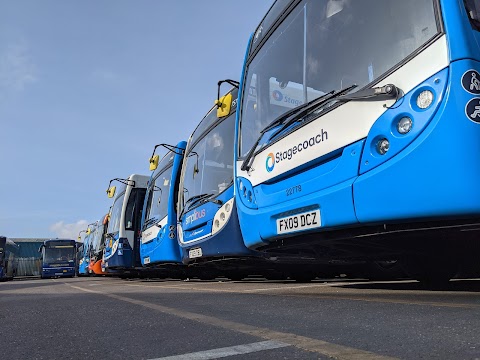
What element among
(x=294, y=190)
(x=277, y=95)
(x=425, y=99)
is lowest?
(x=294, y=190)

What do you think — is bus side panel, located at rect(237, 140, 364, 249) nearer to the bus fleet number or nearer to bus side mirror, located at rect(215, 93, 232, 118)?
the bus fleet number

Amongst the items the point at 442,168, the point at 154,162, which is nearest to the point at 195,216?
the point at 154,162

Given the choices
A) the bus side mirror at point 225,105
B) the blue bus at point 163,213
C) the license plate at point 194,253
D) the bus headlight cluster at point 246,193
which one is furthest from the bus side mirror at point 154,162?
the bus headlight cluster at point 246,193

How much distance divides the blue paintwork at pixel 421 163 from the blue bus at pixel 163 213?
17.5 feet

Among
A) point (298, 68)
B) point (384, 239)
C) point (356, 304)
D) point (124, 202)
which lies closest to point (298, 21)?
point (298, 68)

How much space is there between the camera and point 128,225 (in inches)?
507

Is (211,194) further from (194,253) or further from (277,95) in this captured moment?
(277,95)

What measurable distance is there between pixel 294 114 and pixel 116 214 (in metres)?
10.6

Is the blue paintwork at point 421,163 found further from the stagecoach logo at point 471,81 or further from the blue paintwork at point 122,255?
the blue paintwork at point 122,255

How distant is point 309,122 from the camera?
12.8 feet

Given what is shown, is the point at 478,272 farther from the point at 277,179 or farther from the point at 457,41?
the point at 457,41

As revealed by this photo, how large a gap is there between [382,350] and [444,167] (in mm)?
1399

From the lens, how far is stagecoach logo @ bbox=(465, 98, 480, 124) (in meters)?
2.66

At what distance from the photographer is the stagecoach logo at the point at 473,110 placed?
266 centimetres
